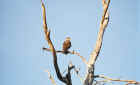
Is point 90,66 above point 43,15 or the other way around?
the other way around

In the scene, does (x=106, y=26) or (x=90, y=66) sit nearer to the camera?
(x=90, y=66)

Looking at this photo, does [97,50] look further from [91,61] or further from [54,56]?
[54,56]

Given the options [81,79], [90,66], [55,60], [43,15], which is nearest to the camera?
[55,60]

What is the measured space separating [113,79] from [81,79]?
0.58m

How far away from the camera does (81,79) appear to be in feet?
14.9

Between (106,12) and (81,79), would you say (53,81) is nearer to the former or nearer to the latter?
(81,79)

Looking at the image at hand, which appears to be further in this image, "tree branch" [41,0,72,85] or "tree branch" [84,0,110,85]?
"tree branch" [84,0,110,85]

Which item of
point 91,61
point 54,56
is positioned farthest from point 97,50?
point 54,56

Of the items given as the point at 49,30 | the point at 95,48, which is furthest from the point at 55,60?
the point at 95,48

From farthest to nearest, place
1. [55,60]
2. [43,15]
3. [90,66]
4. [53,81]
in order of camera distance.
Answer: [53,81], [90,66], [43,15], [55,60]

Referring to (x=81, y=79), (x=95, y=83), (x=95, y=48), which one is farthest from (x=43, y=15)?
(x=95, y=83)

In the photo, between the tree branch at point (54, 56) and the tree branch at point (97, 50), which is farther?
the tree branch at point (97, 50)

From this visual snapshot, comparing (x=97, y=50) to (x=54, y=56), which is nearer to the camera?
(x=54, y=56)

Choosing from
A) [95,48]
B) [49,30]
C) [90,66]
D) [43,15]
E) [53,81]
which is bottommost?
[53,81]
